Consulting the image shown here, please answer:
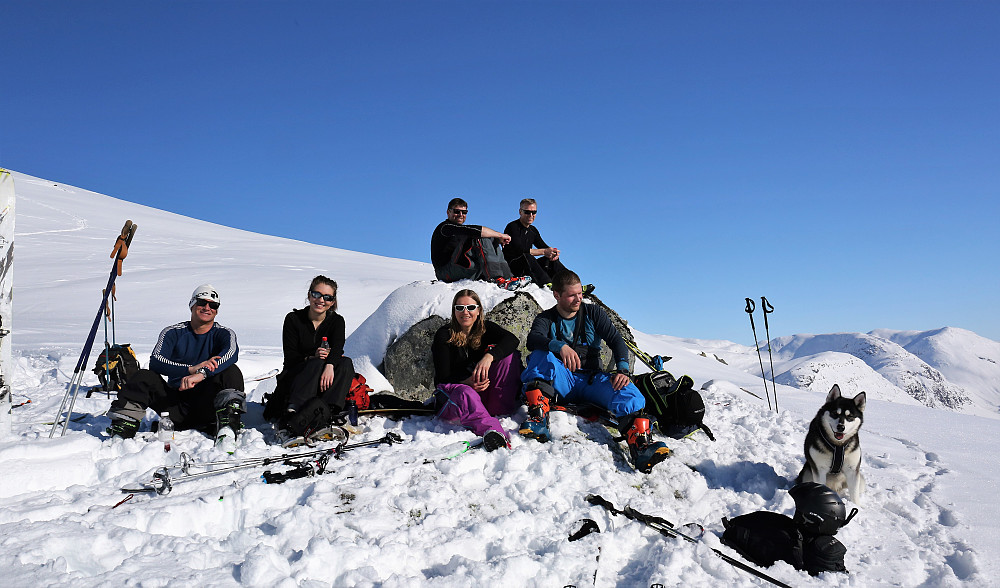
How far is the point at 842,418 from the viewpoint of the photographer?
389cm

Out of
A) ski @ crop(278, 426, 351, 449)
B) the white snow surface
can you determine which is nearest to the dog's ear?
the white snow surface

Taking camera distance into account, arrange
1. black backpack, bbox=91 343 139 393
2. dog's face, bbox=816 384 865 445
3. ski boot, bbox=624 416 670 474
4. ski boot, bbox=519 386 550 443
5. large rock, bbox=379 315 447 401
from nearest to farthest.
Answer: dog's face, bbox=816 384 865 445 < ski boot, bbox=624 416 670 474 < ski boot, bbox=519 386 550 443 < large rock, bbox=379 315 447 401 < black backpack, bbox=91 343 139 393

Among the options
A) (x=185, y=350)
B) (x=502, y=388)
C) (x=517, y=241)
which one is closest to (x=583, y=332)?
(x=502, y=388)

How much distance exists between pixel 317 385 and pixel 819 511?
3.61 m

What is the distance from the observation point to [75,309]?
16.4m

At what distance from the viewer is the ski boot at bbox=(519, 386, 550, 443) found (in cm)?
466

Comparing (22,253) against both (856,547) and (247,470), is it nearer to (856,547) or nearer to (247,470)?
(247,470)

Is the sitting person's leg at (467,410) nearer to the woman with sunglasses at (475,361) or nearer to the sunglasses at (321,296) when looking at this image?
the woman with sunglasses at (475,361)

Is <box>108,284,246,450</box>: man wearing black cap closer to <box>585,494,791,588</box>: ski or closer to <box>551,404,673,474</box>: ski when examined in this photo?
<box>551,404,673,474</box>: ski

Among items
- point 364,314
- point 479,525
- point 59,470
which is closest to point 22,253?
point 364,314

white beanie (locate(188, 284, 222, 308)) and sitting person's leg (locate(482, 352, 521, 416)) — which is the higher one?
white beanie (locate(188, 284, 222, 308))

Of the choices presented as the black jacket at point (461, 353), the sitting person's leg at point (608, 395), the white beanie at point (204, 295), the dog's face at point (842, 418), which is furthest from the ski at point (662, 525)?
the white beanie at point (204, 295)

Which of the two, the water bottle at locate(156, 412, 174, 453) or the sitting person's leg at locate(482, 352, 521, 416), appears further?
the sitting person's leg at locate(482, 352, 521, 416)

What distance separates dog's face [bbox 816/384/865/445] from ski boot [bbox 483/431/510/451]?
7.20 ft
